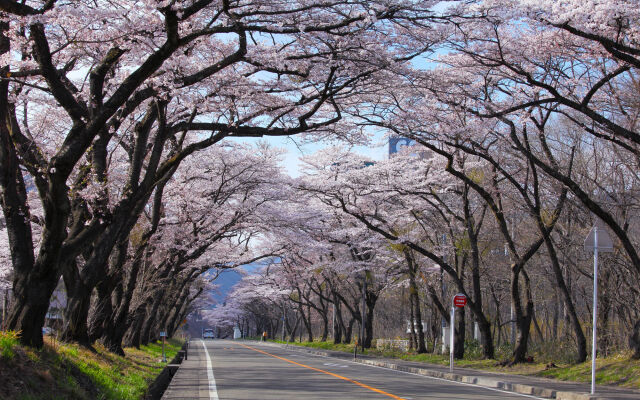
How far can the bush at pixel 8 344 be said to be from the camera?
7656mm

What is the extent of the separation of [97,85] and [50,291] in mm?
3125

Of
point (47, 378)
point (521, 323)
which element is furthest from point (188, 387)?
point (521, 323)

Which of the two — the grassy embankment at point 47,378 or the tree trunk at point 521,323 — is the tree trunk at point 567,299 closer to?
the tree trunk at point 521,323

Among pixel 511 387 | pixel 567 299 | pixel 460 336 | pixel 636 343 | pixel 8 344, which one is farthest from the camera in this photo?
pixel 460 336

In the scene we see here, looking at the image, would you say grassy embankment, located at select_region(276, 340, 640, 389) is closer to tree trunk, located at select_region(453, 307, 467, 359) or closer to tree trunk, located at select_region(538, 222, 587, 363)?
tree trunk, located at select_region(453, 307, 467, 359)

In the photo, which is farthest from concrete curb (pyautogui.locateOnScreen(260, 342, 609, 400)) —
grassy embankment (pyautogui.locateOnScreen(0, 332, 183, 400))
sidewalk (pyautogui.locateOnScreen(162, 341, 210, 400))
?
grassy embankment (pyautogui.locateOnScreen(0, 332, 183, 400))

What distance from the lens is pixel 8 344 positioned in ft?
26.2

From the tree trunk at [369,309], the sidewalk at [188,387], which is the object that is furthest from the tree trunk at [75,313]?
the tree trunk at [369,309]

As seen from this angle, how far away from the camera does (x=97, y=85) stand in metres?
9.10

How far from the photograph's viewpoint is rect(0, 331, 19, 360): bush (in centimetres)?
766

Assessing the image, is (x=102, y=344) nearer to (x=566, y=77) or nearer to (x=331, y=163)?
(x=566, y=77)

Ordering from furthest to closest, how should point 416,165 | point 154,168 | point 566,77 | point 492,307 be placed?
point 492,307
point 416,165
point 566,77
point 154,168

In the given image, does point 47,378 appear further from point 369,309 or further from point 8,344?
point 369,309

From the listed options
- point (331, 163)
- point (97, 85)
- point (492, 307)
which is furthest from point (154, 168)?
point (492, 307)
